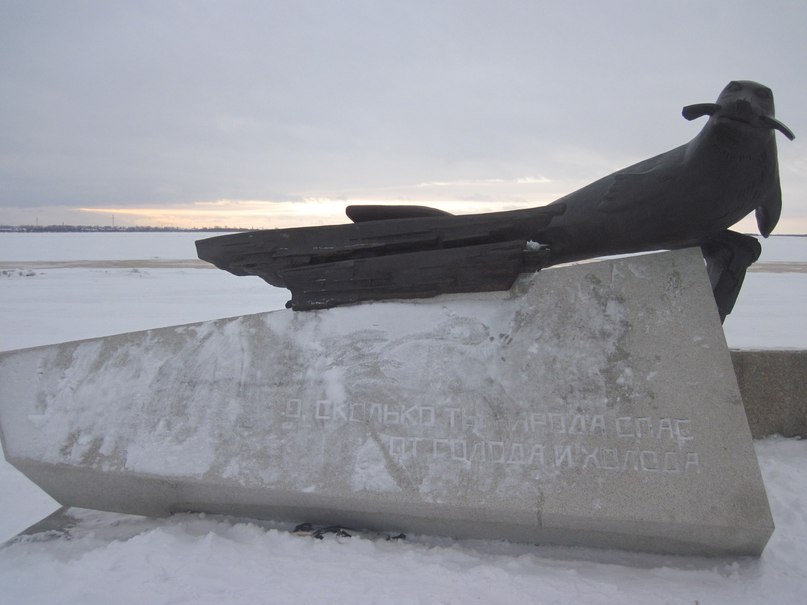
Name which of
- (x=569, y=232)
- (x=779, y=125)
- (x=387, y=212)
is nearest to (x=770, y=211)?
(x=779, y=125)

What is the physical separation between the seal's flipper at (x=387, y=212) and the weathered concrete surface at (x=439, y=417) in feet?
1.80

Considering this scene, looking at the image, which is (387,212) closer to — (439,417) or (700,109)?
(439,417)

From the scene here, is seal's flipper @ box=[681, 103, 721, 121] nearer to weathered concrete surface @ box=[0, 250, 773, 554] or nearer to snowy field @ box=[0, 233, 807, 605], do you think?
weathered concrete surface @ box=[0, 250, 773, 554]

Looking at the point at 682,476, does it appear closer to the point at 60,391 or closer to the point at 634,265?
the point at 634,265

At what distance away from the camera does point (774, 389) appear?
412cm

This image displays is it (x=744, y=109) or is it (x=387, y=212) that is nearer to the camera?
(x=744, y=109)

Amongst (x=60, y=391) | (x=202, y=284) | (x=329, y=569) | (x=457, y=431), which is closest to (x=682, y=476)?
(x=457, y=431)

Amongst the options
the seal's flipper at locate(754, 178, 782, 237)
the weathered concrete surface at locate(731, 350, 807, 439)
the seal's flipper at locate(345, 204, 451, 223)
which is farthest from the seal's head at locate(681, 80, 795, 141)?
the weathered concrete surface at locate(731, 350, 807, 439)

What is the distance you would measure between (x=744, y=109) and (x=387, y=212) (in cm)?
182

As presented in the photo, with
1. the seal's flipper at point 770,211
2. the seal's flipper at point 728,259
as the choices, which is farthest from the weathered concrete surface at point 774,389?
the seal's flipper at point 770,211

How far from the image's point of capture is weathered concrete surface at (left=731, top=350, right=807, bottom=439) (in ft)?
13.4

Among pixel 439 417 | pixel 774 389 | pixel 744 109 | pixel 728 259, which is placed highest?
pixel 744 109

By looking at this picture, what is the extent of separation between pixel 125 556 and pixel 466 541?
1.50 meters

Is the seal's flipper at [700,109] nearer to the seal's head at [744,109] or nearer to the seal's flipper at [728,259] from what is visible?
the seal's head at [744,109]
